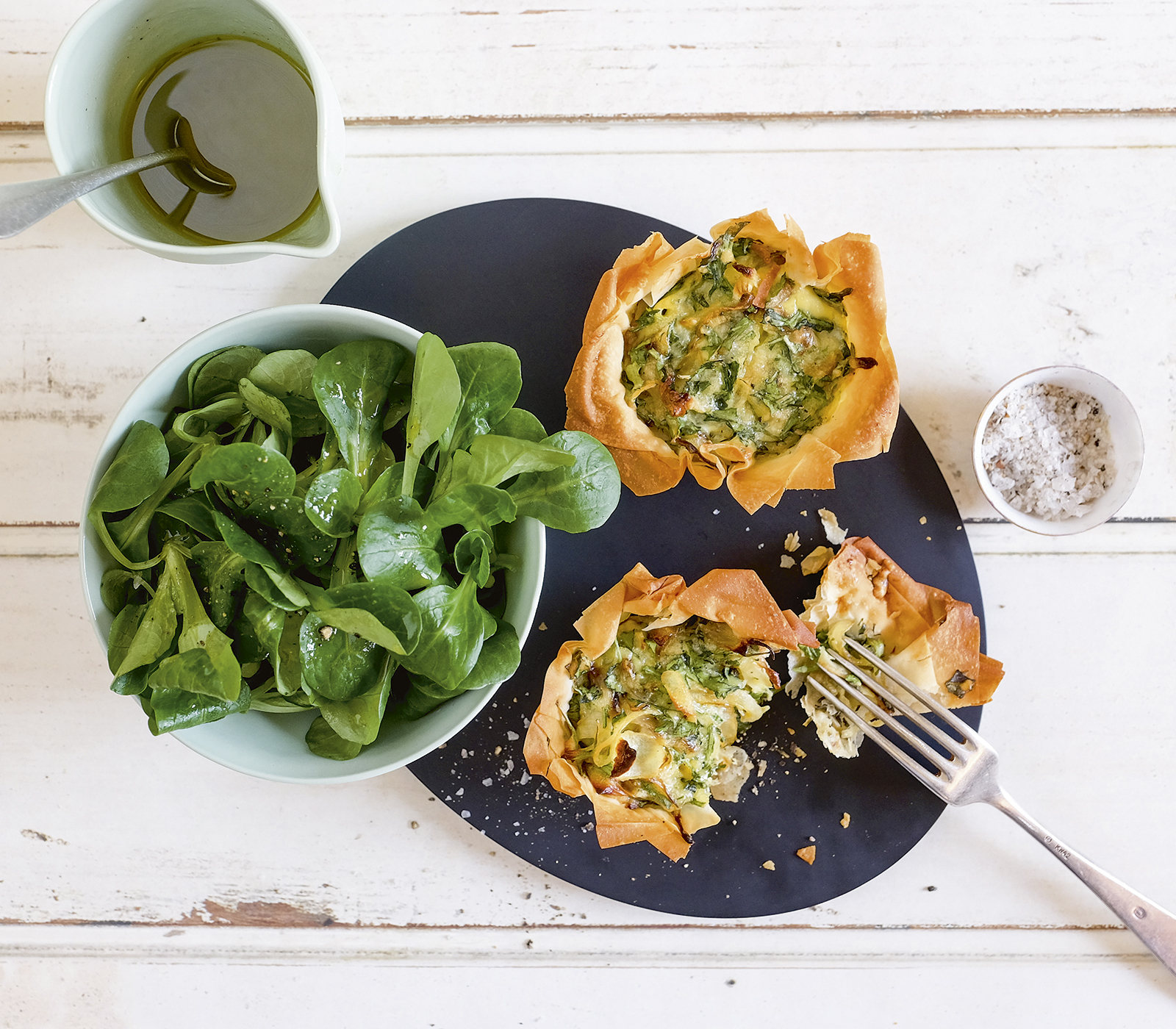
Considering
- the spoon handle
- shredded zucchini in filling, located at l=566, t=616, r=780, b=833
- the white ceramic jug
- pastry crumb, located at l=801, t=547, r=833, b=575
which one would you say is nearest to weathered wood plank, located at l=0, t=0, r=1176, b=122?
the white ceramic jug

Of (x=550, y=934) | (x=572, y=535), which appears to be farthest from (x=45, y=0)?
(x=550, y=934)

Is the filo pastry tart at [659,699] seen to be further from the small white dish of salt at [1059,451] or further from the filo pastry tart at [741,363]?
the small white dish of salt at [1059,451]

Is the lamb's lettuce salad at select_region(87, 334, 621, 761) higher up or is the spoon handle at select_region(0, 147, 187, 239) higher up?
the spoon handle at select_region(0, 147, 187, 239)

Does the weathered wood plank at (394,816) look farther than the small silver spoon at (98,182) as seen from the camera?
Yes

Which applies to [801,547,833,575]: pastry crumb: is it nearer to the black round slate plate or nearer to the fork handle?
the black round slate plate

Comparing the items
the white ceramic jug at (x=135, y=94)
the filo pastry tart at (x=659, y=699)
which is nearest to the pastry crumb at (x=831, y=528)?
the filo pastry tart at (x=659, y=699)

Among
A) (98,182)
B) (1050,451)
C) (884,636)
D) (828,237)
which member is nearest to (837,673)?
(884,636)

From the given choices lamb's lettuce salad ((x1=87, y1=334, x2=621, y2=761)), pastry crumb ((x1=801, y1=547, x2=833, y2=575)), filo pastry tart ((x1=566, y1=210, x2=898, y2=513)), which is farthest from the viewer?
pastry crumb ((x1=801, y1=547, x2=833, y2=575))
